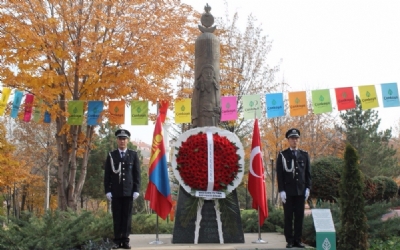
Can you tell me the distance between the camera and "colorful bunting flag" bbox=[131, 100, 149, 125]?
11742 mm

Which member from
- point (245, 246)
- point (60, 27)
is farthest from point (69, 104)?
point (245, 246)

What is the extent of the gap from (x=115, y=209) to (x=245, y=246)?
214 centimetres

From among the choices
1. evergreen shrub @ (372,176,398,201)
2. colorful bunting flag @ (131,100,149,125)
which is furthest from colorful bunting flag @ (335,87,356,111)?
evergreen shrub @ (372,176,398,201)

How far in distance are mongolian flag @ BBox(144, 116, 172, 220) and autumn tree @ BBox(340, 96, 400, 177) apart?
18430 millimetres

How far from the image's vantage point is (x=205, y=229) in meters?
7.67

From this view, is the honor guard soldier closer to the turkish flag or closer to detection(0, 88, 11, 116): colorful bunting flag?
the turkish flag

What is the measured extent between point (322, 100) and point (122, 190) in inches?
259

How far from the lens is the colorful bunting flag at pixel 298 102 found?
39.5 ft

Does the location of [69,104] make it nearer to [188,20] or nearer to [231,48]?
[188,20]

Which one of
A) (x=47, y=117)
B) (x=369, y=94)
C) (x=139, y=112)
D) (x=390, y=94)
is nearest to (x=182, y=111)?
(x=139, y=112)

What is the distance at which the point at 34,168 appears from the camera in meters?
31.4

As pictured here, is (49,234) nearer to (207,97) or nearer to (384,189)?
(207,97)

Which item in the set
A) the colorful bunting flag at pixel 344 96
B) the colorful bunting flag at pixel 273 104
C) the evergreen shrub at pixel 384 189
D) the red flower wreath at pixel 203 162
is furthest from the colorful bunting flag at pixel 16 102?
the evergreen shrub at pixel 384 189

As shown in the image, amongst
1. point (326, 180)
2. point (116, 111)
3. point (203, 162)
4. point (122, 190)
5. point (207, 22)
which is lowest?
point (122, 190)
